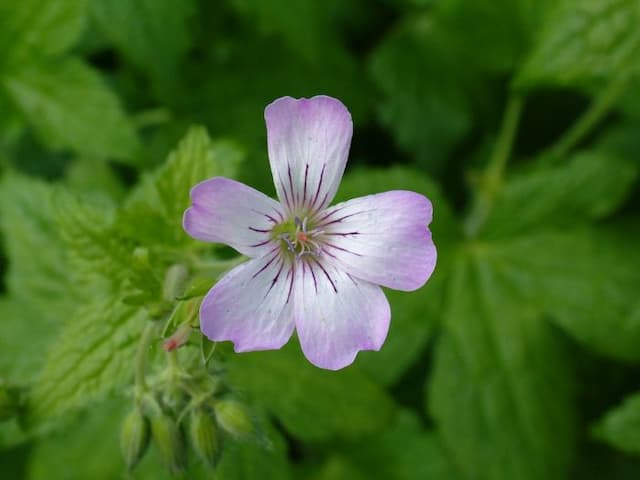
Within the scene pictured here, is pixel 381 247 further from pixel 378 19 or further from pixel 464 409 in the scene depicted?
pixel 378 19

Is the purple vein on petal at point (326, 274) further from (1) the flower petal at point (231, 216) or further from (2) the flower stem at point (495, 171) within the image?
(2) the flower stem at point (495, 171)

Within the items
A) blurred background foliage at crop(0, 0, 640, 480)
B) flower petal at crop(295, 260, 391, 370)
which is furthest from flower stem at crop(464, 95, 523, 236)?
flower petal at crop(295, 260, 391, 370)

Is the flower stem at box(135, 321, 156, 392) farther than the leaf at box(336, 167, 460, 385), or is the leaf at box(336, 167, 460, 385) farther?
the leaf at box(336, 167, 460, 385)

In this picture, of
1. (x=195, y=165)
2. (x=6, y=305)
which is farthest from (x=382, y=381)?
(x=6, y=305)

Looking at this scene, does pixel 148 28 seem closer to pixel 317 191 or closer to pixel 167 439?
pixel 317 191

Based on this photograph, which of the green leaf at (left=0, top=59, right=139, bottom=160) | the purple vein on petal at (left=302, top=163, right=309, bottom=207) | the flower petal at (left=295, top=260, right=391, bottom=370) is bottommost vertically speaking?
the flower petal at (left=295, top=260, right=391, bottom=370)

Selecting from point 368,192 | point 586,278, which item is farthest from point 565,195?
point 368,192

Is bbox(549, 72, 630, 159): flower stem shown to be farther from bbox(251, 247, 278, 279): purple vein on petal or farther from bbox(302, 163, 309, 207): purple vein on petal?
bbox(251, 247, 278, 279): purple vein on petal
